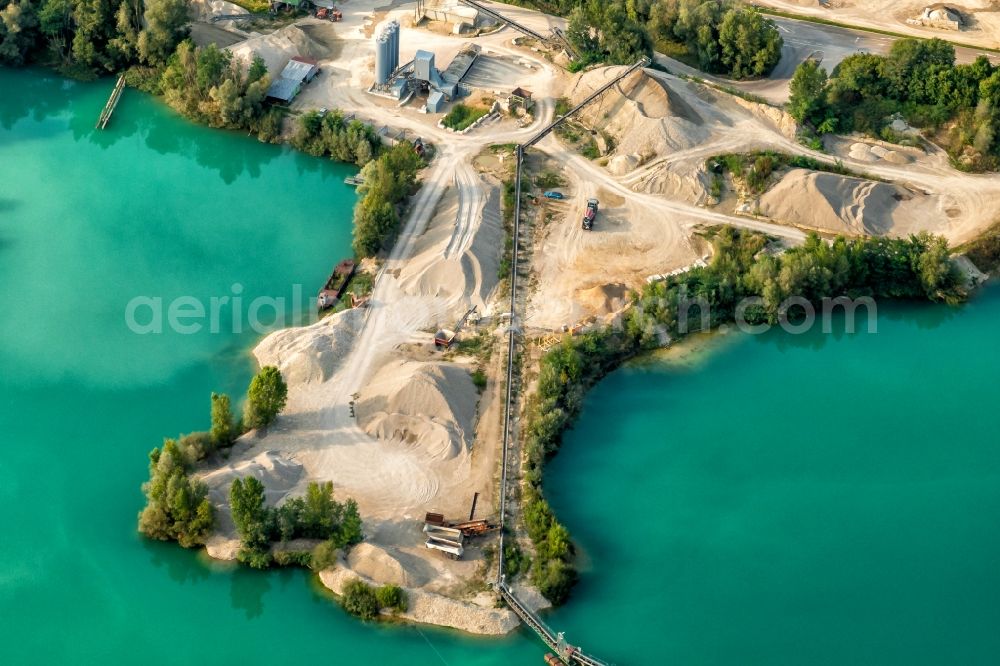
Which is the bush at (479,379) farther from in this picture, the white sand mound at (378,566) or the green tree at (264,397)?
the white sand mound at (378,566)

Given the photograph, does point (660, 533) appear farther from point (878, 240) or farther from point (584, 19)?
point (584, 19)

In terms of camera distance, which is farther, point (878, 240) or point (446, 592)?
point (878, 240)

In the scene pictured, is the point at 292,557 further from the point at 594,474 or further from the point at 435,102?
the point at 435,102

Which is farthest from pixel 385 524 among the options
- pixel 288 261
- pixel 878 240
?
pixel 878 240

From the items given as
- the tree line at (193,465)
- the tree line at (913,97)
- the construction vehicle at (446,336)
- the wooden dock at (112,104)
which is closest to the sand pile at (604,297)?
the construction vehicle at (446,336)

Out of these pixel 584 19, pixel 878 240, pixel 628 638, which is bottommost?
pixel 628 638

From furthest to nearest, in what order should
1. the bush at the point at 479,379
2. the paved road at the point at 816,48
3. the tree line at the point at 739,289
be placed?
the paved road at the point at 816,48 < the tree line at the point at 739,289 < the bush at the point at 479,379

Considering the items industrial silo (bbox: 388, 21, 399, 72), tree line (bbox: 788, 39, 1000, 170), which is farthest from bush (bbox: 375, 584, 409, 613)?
tree line (bbox: 788, 39, 1000, 170)
